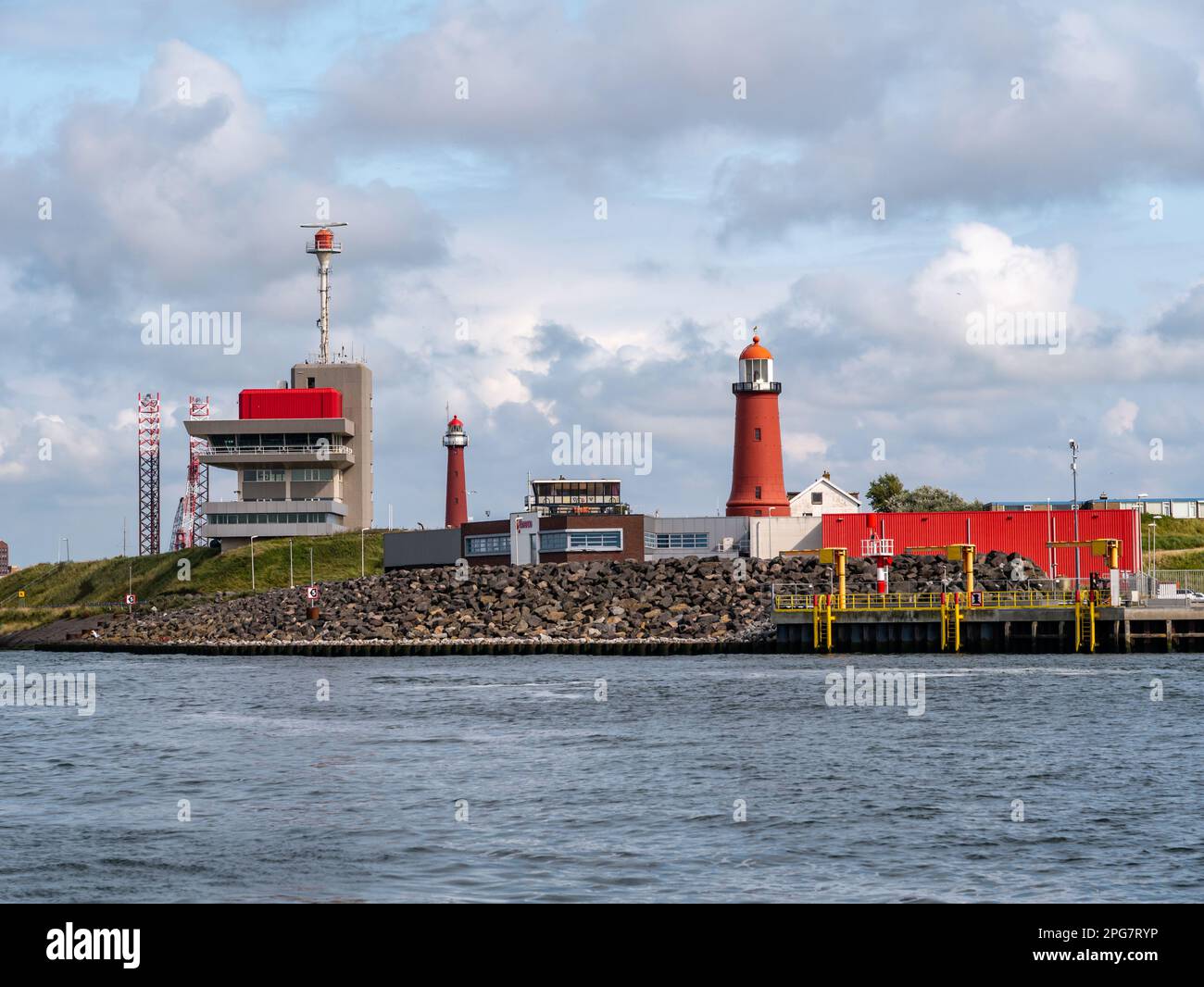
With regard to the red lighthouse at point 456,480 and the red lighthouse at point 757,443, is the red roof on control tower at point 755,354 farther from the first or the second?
the red lighthouse at point 456,480

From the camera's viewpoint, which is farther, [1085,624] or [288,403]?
[288,403]

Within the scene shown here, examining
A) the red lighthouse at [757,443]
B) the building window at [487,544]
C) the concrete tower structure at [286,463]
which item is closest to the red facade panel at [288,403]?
the concrete tower structure at [286,463]

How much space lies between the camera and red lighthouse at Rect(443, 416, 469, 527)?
135000mm

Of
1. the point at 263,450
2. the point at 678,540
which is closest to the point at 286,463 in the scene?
the point at 263,450

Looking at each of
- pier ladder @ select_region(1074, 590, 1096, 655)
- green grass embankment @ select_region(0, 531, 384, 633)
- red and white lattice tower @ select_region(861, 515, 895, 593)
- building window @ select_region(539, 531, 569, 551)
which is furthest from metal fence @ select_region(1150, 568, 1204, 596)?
green grass embankment @ select_region(0, 531, 384, 633)

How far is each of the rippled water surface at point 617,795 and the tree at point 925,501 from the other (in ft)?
266

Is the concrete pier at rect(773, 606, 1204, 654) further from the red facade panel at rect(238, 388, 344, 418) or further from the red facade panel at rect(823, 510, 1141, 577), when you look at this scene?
the red facade panel at rect(238, 388, 344, 418)

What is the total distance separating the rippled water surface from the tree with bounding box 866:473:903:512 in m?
83.0

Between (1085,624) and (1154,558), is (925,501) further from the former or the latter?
(1085,624)

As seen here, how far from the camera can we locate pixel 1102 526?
8825 cm

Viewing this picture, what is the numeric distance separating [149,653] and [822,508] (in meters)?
49.8

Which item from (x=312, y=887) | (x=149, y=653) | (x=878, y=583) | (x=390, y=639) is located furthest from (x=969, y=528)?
(x=312, y=887)

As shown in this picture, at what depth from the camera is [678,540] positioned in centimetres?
9950

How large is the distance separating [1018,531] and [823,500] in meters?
19.7
